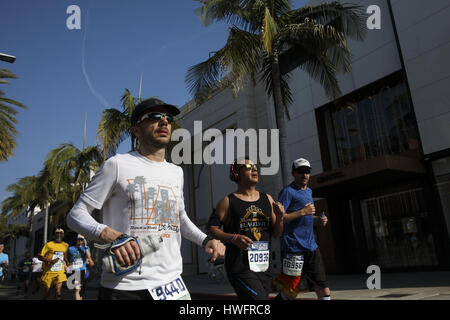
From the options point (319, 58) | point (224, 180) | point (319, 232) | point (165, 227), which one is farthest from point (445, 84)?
point (224, 180)

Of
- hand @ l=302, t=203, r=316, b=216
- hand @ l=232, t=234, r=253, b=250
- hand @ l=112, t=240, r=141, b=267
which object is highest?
hand @ l=302, t=203, r=316, b=216

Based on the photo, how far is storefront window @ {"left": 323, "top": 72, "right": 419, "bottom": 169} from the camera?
1273 centimetres

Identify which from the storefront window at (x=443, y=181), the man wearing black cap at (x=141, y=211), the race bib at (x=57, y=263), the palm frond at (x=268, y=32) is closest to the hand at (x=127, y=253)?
the man wearing black cap at (x=141, y=211)

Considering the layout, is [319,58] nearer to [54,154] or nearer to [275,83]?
[275,83]

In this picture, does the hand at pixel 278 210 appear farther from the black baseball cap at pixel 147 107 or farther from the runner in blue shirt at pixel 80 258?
the runner in blue shirt at pixel 80 258

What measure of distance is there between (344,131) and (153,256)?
45.5 ft

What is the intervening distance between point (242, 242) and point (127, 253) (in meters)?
1.71

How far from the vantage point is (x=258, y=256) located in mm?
3691

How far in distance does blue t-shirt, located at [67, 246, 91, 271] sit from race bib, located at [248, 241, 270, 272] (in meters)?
7.61

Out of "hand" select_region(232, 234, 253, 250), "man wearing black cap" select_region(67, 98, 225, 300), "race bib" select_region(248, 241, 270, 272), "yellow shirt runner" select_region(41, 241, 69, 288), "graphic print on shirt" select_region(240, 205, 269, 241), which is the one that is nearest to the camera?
"man wearing black cap" select_region(67, 98, 225, 300)

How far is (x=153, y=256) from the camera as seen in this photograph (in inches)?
86.6

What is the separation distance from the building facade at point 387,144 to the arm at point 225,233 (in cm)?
840

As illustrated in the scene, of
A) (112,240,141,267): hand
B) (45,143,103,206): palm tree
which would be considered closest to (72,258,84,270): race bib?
(112,240,141,267): hand

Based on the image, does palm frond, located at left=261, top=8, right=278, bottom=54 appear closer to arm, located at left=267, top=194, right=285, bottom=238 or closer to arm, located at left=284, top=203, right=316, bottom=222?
arm, located at left=284, top=203, right=316, bottom=222
